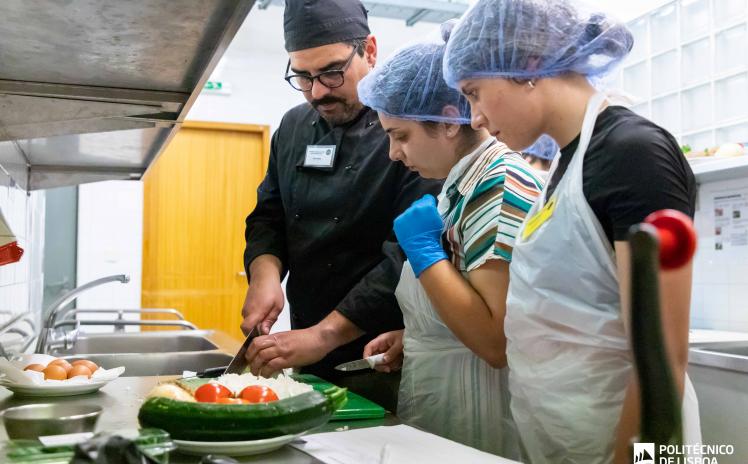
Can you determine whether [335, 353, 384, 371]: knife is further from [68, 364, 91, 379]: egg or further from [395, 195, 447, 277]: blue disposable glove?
[68, 364, 91, 379]: egg

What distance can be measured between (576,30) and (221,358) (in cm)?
158

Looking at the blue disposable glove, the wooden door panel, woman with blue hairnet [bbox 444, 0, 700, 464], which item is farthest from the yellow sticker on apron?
the wooden door panel

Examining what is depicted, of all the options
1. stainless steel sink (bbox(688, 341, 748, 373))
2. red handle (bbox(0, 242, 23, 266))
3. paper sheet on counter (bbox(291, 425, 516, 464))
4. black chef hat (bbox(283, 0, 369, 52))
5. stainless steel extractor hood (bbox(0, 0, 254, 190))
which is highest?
black chef hat (bbox(283, 0, 369, 52))

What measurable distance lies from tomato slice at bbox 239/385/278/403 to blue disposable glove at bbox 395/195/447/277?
395 mm

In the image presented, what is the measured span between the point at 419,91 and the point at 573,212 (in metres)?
0.59

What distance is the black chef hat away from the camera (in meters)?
1.78

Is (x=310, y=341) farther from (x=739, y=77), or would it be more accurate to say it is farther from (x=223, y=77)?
(x=223, y=77)

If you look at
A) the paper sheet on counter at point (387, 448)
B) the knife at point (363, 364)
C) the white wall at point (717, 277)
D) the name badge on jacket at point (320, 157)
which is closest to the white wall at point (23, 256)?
the name badge on jacket at point (320, 157)

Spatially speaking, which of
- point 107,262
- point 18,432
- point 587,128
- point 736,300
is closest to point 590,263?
point 587,128

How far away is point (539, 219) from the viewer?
42.9 inches

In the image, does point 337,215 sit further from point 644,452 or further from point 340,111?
point 644,452

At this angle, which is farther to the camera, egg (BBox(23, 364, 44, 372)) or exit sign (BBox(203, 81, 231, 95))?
exit sign (BBox(203, 81, 231, 95))

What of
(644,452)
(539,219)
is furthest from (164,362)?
(644,452)

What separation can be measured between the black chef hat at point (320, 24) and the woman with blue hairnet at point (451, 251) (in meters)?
0.29
